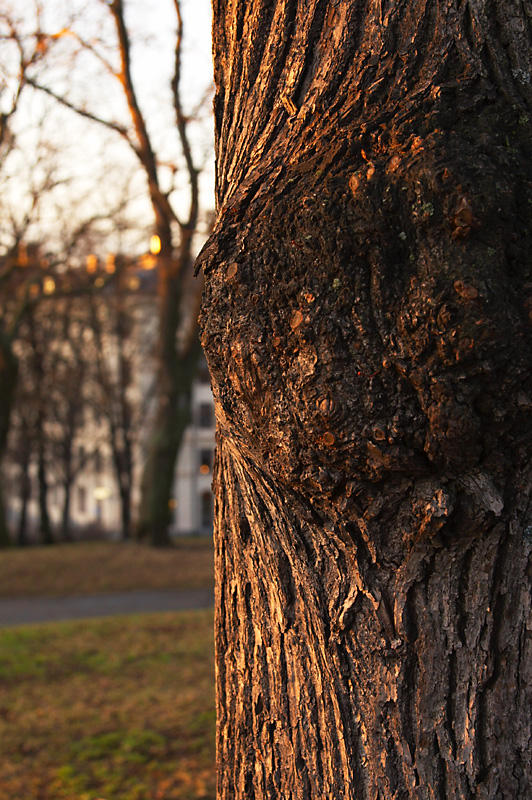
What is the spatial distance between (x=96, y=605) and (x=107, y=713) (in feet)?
23.7

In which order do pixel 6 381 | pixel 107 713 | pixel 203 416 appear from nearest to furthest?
pixel 107 713 → pixel 6 381 → pixel 203 416

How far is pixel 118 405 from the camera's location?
33.2m

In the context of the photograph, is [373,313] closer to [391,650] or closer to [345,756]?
[391,650]

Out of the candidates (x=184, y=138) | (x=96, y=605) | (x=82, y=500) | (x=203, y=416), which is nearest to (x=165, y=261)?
(x=184, y=138)

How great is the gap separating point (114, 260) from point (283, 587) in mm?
19695

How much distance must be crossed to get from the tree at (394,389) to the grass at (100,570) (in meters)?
13.9

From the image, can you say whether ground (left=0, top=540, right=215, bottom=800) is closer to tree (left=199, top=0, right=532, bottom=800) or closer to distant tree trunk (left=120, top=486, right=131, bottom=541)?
tree (left=199, top=0, right=532, bottom=800)

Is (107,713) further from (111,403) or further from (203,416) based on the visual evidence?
(203,416)

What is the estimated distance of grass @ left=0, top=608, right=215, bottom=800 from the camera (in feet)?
17.5

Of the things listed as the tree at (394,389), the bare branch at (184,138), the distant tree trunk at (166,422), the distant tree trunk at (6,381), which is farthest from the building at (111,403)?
the tree at (394,389)

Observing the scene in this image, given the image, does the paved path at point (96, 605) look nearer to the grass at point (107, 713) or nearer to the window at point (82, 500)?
the grass at point (107, 713)

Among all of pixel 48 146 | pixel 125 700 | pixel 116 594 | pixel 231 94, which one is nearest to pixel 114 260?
pixel 48 146

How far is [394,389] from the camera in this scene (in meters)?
1.86

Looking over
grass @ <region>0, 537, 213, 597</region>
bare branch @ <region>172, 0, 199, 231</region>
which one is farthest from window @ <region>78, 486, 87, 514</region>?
bare branch @ <region>172, 0, 199, 231</region>
